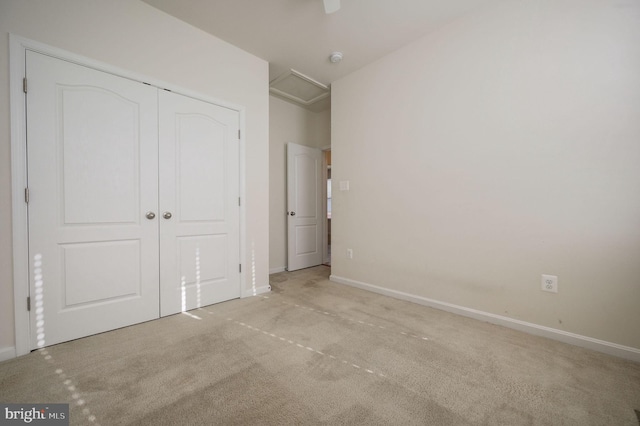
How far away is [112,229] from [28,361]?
3.17 ft

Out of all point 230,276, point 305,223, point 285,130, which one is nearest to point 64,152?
point 230,276

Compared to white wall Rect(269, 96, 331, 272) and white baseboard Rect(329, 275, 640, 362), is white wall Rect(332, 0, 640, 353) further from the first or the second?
white wall Rect(269, 96, 331, 272)

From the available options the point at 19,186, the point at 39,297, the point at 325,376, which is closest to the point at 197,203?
the point at 19,186

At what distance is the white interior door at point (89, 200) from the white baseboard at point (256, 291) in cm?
89

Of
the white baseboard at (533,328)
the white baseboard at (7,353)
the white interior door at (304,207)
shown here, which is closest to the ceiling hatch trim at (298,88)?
the white interior door at (304,207)

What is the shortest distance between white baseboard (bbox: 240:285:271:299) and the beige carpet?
61 centimetres

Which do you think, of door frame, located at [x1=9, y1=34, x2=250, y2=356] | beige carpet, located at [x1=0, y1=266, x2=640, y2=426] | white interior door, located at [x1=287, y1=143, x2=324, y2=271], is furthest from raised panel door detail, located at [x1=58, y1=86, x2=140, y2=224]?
white interior door, located at [x1=287, y1=143, x2=324, y2=271]

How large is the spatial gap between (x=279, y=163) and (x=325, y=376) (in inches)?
128

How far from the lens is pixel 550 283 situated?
1.93m

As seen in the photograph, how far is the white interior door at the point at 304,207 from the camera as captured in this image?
411cm

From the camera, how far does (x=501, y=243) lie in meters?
2.15

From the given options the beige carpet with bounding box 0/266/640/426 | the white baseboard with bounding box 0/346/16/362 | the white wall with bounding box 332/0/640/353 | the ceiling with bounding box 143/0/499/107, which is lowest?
the beige carpet with bounding box 0/266/640/426

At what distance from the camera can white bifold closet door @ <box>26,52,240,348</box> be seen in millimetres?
1765

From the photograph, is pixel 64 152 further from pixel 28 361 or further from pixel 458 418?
pixel 458 418
